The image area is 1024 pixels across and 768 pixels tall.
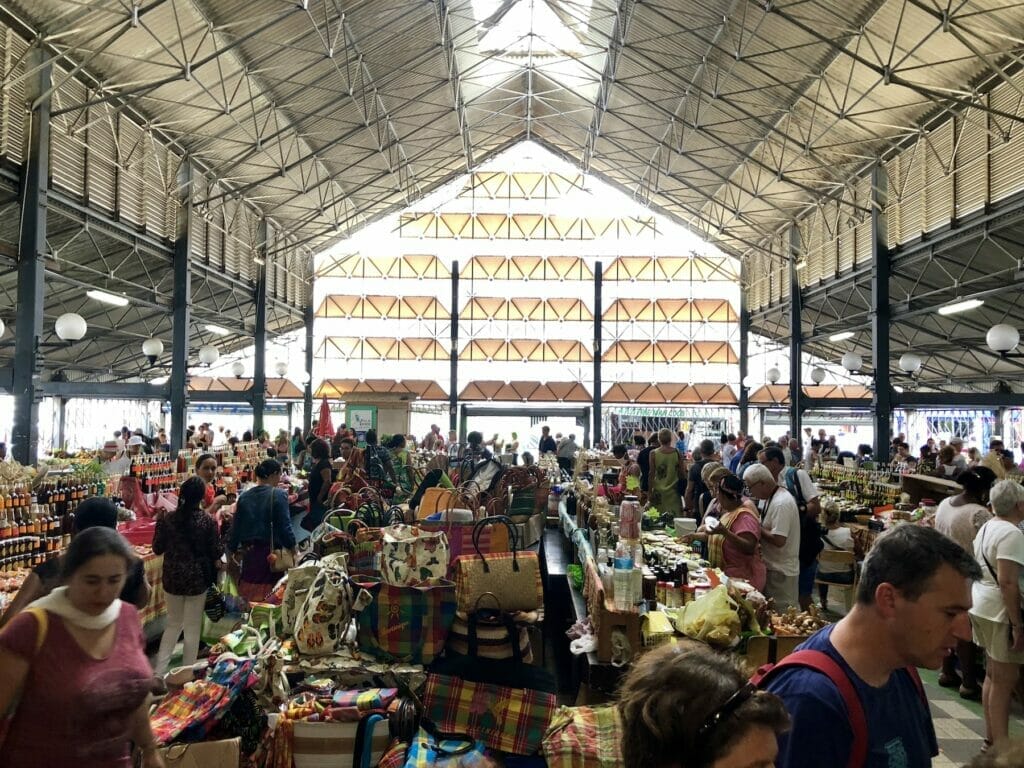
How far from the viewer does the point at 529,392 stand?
2280 centimetres

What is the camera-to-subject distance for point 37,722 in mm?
1946

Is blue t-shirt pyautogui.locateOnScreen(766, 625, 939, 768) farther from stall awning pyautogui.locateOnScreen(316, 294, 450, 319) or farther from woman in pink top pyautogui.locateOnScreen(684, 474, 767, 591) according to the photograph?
stall awning pyautogui.locateOnScreen(316, 294, 450, 319)

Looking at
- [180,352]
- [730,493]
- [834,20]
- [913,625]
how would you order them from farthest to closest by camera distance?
[180,352] → [834,20] → [730,493] → [913,625]

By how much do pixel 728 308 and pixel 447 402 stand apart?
9.56 metres

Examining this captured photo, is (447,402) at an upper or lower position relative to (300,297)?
lower

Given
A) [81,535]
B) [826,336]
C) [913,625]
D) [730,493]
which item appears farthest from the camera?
[826,336]

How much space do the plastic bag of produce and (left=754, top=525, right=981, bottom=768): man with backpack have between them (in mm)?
1744

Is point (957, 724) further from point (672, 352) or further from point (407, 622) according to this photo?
point (672, 352)

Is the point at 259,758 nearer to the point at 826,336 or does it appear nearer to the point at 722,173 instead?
the point at 826,336

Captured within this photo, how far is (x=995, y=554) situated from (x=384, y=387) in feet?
66.3

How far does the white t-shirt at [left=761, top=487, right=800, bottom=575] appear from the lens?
4.60 metres

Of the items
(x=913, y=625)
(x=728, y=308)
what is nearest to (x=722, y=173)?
(x=728, y=308)

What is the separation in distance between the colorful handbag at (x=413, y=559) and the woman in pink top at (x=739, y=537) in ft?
6.22

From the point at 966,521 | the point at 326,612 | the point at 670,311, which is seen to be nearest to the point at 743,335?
the point at 670,311
